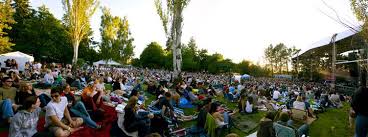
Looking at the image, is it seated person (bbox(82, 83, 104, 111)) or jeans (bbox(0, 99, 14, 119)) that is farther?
seated person (bbox(82, 83, 104, 111))

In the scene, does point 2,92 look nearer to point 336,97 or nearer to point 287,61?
point 336,97

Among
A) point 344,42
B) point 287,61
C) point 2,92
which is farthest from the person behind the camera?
point 287,61

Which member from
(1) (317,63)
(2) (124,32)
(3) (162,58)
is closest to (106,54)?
(2) (124,32)

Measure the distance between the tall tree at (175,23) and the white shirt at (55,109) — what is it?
12975 mm

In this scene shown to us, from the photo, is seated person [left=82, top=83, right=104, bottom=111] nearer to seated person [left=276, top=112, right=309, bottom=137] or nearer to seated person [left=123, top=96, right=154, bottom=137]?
seated person [left=123, top=96, right=154, bottom=137]

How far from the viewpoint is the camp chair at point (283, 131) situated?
6483mm

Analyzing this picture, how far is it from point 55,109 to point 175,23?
15.1 metres

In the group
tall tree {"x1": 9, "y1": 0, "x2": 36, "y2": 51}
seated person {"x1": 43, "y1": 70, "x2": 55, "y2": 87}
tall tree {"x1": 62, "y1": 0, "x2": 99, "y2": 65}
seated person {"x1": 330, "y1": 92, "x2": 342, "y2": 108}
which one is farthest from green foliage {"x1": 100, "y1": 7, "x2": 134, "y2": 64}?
seated person {"x1": 330, "y1": 92, "x2": 342, "y2": 108}

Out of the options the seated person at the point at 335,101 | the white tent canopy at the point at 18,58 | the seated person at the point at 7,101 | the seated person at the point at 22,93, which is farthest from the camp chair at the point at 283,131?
the white tent canopy at the point at 18,58

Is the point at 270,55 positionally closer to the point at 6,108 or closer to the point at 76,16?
the point at 76,16

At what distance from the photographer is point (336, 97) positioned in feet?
60.8

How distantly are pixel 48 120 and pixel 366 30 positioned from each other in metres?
9.20

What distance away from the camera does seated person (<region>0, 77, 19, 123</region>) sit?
7.19 metres

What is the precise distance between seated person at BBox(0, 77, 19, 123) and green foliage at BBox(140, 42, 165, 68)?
67885 mm
